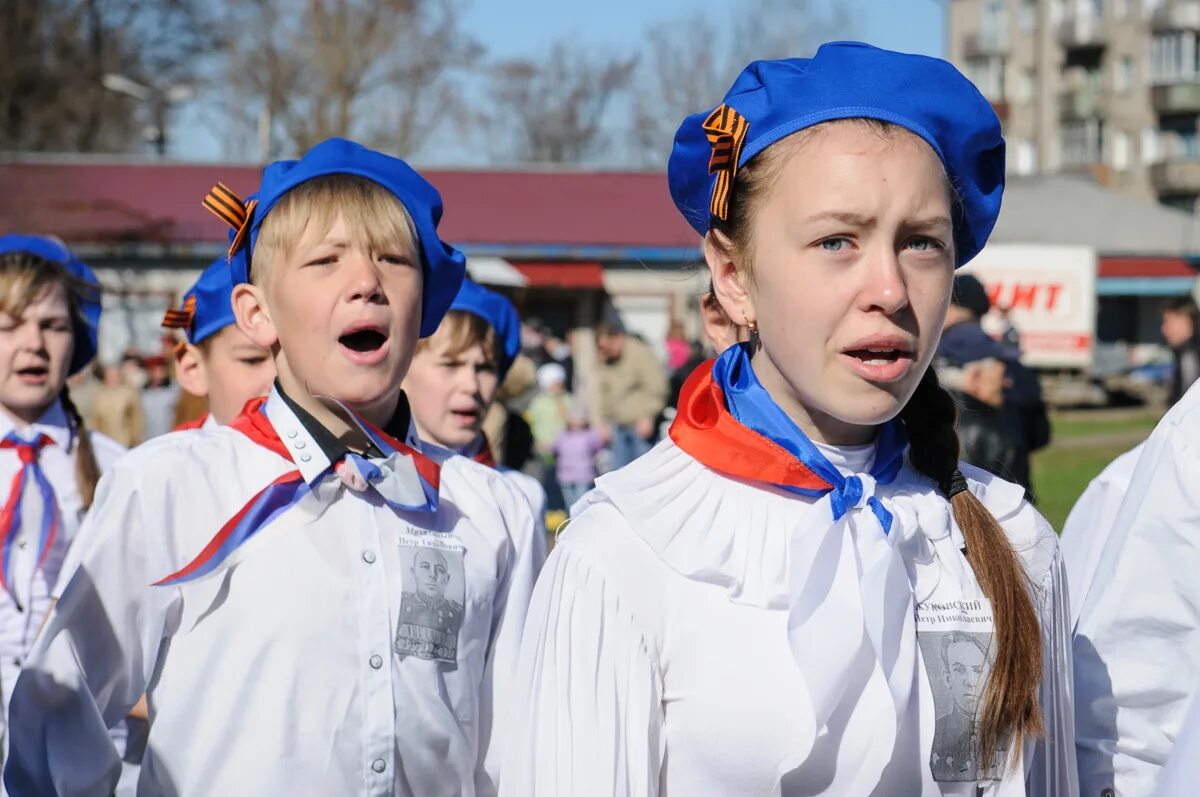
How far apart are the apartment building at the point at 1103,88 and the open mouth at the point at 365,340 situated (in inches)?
2426

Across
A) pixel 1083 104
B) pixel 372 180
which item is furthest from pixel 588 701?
pixel 1083 104

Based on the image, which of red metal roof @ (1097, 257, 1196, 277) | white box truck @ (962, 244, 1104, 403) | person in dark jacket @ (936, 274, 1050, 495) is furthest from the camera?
red metal roof @ (1097, 257, 1196, 277)

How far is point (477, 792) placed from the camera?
3639 millimetres

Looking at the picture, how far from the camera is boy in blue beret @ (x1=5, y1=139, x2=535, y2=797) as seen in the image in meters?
3.40

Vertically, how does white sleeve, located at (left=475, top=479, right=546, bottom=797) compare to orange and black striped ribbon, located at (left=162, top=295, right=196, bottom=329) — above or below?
below

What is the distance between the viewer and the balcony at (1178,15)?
2516 inches

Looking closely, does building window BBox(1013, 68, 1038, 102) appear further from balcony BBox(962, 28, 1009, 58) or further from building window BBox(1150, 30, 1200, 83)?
building window BBox(1150, 30, 1200, 83)

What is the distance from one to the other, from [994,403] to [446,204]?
86.9 feet

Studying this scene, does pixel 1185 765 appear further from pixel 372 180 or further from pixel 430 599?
pixel 372 180

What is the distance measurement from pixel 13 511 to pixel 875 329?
3958 millimetres

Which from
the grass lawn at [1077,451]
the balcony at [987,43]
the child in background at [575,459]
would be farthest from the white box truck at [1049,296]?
the balcony at [987,43]

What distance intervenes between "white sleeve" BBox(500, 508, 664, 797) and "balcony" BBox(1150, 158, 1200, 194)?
216 ft

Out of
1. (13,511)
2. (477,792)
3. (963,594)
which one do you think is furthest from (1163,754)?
(13,511)

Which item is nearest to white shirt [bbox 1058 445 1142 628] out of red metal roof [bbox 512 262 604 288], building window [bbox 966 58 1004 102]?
red metal roof [bbox 512 262 604 288]
